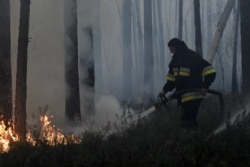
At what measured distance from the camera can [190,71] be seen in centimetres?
760

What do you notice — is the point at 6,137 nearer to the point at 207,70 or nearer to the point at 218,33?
the point at 207,70

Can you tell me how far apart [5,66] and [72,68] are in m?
2.20

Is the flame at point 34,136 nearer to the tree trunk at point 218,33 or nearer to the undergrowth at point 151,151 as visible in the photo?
the undergrowth at point 151,151

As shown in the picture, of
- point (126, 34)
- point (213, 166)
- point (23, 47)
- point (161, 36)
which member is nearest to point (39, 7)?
point (23, 47)

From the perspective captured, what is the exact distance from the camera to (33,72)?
13.3m

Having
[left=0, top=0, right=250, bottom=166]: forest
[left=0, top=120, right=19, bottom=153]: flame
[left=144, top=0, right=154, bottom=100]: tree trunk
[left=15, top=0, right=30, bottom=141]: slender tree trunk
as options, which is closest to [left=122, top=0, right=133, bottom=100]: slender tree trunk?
[left=144, top=0, right=154, bottom=100]: tree trunk

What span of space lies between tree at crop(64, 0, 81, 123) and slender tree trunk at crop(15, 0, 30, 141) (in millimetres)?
2978

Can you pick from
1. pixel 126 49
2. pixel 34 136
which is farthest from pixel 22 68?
pixel 126 49

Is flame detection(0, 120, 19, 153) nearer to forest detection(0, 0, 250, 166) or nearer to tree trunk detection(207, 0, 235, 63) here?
forest detection(0, 0, 250, 166)

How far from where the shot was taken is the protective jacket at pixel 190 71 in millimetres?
7527

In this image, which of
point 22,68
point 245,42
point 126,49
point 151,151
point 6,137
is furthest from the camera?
point 126,49

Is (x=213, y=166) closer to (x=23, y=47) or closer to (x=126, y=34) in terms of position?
(x=23, y=47)

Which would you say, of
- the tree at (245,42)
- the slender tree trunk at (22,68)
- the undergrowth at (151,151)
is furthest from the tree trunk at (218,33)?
the slender tree trunk at (22,68)

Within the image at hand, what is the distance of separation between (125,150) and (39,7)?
8729mm
